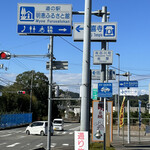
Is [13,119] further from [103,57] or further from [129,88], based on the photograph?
[103,57]

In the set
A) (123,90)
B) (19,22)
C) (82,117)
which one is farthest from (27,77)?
(82,117)

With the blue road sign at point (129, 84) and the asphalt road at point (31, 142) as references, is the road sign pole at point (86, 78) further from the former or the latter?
the blue road sign at point (129, 84)

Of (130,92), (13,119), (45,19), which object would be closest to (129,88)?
(130,92)

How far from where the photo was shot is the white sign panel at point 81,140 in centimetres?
802

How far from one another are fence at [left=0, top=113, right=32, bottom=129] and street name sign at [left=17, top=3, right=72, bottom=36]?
32999mm

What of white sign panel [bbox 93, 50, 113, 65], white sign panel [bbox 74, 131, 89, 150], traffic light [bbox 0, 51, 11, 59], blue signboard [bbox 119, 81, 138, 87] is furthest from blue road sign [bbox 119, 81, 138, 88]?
white sign panel [bbox 74, 131, 89, 150]

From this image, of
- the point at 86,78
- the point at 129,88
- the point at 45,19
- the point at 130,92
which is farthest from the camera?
the point at 129,88

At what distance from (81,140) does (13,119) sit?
45058 millimetres

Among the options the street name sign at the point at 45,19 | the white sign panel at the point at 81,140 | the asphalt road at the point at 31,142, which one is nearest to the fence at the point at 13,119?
the asphalt road at the point at 31,142

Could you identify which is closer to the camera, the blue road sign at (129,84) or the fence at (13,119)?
the blue road sign at (129,84)

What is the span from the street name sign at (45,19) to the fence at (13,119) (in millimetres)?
32999

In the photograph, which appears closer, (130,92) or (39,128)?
(130,92)

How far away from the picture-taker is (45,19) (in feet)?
43.7

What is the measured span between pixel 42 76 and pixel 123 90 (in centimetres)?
6561
